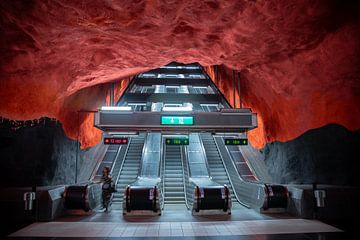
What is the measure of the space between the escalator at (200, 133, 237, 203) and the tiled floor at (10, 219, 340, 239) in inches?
153

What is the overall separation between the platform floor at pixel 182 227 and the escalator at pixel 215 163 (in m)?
3.29

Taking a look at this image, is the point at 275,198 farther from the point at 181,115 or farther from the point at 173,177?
the point at 173,177

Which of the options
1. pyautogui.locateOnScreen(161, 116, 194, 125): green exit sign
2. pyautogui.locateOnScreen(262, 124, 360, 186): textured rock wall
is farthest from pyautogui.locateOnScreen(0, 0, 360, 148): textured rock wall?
pyautogui.locateOnScreen(161, 116, 194, 125): green exit sign

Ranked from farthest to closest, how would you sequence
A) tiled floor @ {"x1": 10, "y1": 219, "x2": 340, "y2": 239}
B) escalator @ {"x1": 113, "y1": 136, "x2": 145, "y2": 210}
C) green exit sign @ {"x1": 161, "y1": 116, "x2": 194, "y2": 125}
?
escalator @ {"x1": 113, "y1": 136, "x2": 145, "y2": 210}
green exit sign @ {"x1": 161, "y1": 116, "x2": 194, "y2": 125}
tiled floor @ {"x1": 10, "y1": 219, "x2": 340, "y2": 239}

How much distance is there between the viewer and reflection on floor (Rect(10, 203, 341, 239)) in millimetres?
6410

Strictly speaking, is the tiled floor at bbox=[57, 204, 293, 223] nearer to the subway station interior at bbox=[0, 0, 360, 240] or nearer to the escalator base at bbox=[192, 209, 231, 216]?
the subway station interior at bbox=[0, 0, 360, 240]

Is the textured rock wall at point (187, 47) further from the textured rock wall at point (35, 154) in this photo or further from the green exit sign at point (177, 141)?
the green exit sign at point (177, 141)

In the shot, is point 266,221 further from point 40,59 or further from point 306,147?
point 40,59

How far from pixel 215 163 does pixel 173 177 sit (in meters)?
2.55

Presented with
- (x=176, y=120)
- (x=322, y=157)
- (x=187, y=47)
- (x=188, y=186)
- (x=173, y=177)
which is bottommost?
(x=188, y=186)

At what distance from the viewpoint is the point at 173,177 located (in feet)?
42.7

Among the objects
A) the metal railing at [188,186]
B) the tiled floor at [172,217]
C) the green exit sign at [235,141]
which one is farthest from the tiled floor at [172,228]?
the green exit sign at [235,141]

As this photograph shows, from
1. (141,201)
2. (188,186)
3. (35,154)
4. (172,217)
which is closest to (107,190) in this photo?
(141,201)

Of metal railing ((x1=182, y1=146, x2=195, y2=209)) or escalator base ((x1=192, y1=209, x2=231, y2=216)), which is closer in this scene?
escalator base ((x1=192, y1=209, x2=231, y2=216))
